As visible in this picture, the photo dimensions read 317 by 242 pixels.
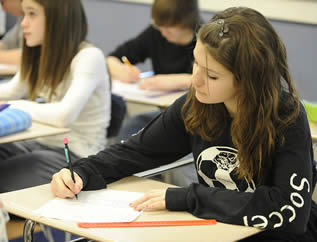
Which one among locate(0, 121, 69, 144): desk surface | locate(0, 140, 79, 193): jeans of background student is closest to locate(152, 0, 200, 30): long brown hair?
locate(0, 140, 79, 193): jeans of background student

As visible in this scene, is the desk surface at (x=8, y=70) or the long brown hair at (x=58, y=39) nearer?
the long brown hair at (x=58, y=39)

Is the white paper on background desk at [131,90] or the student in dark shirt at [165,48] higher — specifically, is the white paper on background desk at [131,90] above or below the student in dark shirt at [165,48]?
below

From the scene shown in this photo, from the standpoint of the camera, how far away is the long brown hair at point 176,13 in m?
3.43

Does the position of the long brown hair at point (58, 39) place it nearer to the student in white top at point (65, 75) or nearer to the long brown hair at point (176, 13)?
the student in white top at point (65, 75)

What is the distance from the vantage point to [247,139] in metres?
1.66

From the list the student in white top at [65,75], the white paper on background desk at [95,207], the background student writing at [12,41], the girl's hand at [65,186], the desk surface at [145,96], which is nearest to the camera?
the white paper on background desk at [95,207]

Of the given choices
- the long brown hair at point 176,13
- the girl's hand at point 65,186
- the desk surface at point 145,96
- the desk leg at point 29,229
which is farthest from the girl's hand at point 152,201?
the long brown hair at point 176,13

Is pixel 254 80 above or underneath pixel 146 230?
above

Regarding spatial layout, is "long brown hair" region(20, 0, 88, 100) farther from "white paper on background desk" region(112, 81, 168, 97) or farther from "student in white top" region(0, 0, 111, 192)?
"white paper on background desk" region(112, 81, 168, 97)

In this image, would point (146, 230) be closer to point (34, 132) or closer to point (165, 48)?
point (34, 132)

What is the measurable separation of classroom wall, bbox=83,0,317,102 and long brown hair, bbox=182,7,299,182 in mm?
2137

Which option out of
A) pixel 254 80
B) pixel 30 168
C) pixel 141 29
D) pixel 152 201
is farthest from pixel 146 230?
pixel 141 29

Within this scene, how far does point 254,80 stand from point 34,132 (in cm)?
102

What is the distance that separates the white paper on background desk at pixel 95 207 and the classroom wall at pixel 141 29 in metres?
2.26
